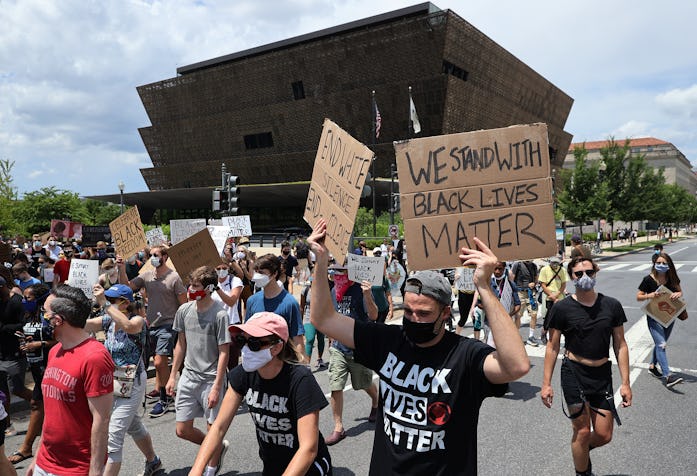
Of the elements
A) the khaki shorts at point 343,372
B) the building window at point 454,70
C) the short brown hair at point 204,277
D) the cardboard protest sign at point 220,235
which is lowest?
the khaki shorts at point 343,372

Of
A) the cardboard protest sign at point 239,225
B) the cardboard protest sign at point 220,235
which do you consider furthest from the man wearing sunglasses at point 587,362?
the cardboard protest sign at point 239,225

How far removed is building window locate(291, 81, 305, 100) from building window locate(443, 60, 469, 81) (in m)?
14.9

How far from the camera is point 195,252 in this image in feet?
20.4

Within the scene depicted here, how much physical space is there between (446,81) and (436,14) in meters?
5.26

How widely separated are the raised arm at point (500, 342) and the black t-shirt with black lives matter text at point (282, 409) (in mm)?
940

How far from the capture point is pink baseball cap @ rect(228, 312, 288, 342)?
274cm

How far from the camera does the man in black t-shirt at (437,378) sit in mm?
2230

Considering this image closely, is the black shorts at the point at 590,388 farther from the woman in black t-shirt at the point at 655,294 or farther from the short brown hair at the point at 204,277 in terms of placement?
the woman in black t-shirt at the point at 655,294

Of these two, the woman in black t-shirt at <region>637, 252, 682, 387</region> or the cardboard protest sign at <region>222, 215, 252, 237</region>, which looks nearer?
the woman in black t-shirt at <region>637, 252, 682, 387</region>

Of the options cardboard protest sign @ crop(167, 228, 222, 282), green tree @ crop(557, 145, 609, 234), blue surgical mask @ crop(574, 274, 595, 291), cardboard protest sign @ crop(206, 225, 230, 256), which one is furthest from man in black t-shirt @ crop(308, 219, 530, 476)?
green tree @ crop(557, 145, 609, 234)

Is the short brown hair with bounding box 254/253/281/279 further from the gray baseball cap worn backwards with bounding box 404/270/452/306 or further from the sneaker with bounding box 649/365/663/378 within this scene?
the sneaker with bounding box 649/365/663/378

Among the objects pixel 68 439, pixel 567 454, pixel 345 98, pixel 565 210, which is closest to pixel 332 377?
pixel 567 454

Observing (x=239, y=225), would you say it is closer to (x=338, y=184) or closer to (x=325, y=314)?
(x=338, y=184)

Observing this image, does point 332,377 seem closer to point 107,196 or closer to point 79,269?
point 79,269
